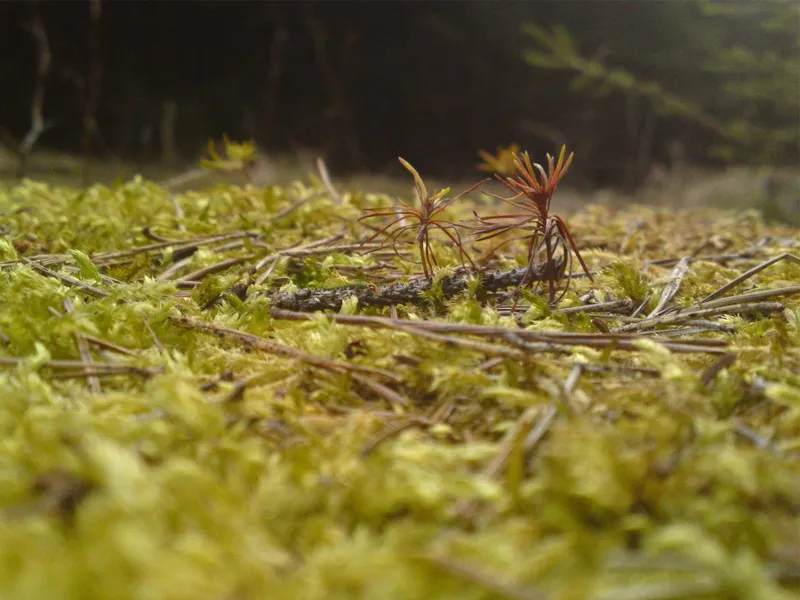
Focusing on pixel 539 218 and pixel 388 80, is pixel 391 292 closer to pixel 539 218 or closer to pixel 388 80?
pixel 539 218

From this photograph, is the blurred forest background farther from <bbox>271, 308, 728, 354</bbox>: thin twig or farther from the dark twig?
<bbox>271, 308, 728, 354</bbox>: thin twig

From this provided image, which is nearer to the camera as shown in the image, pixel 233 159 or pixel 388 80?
pixel 233 159

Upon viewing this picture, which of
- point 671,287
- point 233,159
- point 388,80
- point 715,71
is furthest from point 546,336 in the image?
point 715,71

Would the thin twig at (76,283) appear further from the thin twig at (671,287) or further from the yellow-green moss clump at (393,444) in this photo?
the thin twig at (671,287)

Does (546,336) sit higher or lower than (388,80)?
lower

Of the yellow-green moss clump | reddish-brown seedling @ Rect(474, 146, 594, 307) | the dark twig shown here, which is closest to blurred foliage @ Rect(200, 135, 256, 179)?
the yellow-green moss clump

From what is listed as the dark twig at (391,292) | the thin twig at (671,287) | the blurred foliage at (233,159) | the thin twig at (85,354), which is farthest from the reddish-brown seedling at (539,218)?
the blurred foliage at (233,159)
